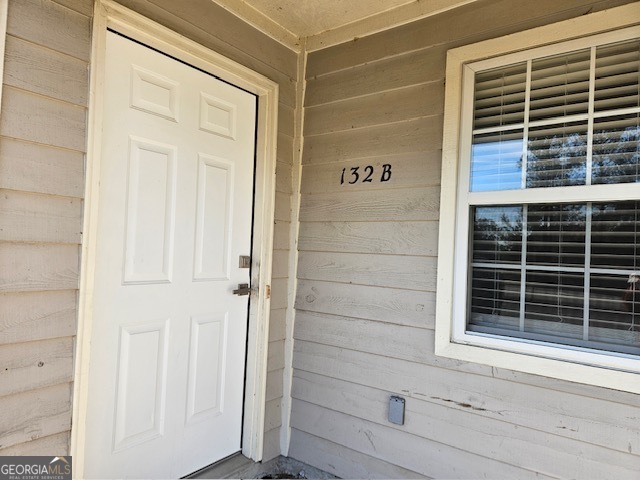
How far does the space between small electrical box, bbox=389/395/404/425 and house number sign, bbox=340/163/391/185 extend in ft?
3.48

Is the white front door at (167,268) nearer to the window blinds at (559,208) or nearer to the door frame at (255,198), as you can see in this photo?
the door frame at (255,198)

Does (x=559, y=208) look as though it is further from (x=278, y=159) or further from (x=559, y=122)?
(x=278, y=159)

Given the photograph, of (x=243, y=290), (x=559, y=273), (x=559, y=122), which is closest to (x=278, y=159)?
(x=243, y=290)

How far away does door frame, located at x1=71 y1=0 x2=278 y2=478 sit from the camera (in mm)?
1447

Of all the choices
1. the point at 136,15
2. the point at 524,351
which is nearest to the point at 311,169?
the point at 136,15

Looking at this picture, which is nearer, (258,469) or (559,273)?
(559,273)

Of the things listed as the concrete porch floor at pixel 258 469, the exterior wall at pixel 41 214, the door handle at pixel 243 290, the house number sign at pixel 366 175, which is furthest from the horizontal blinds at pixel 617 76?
the concrete porch floor at pixel 258 469

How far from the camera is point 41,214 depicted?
1.35 meters

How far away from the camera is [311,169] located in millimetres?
2311

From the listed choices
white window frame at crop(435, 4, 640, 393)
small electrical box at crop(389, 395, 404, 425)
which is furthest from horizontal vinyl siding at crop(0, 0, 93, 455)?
white window frame at crop(435, 4, 640, 393)

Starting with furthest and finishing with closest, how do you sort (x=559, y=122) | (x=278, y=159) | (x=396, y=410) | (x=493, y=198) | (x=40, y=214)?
(x=278, y=159) < (x=396, y=410) < (x=493, y=198) < (x=559, y=122) < (x=40, y=214)

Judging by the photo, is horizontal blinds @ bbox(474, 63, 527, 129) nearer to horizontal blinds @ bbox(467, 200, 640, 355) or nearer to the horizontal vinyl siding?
horizontal blinds @ bbox(467, 200, 640, 355)

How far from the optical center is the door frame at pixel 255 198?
1.45 metres

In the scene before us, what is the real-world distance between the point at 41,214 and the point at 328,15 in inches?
64.3
